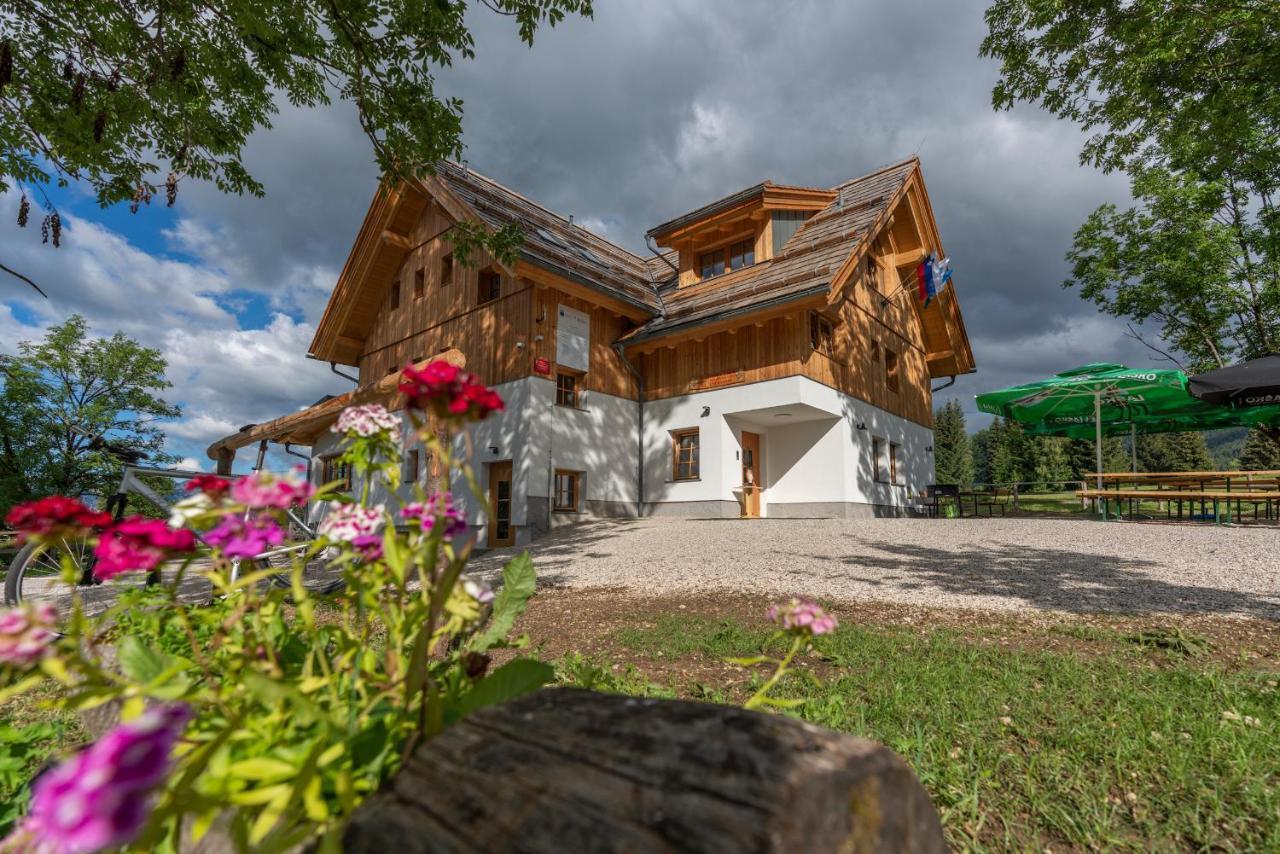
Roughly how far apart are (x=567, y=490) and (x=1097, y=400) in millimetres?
11686

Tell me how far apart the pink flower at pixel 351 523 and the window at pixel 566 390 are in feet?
39.5

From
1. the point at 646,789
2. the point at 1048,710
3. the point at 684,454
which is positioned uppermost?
the point at 684,454

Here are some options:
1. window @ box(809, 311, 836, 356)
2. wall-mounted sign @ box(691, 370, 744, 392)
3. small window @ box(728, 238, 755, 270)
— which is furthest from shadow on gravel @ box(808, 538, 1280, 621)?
small window @ box(728, 238, 755, 270)

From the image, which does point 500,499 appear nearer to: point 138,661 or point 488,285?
point 488,285

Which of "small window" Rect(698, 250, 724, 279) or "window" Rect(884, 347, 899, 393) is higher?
"small window" Rect(698, 250, 724, 279)

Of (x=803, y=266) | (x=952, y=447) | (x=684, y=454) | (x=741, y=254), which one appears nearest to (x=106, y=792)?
(x=684, y=454)

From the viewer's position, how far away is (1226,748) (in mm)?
2215

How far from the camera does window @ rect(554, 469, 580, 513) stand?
42.6ft

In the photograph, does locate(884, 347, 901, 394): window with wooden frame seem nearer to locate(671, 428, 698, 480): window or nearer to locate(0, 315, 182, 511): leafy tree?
locate(671, 428, 698, 480): window

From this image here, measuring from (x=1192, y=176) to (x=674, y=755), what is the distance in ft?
78.4

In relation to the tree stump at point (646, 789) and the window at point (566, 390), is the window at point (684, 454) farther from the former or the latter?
the tree stump at point (646, 789)

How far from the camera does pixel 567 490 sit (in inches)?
520

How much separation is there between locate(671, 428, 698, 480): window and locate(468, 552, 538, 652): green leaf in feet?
40.3

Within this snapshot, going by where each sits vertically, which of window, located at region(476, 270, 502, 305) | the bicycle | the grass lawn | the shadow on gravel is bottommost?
the grass lawn
